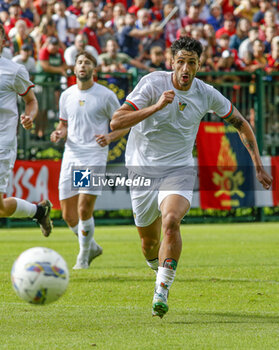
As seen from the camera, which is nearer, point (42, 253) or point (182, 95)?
point (42, 253)

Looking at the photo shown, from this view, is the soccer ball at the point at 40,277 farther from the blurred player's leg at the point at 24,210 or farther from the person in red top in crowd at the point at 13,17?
the person in red top in crowd at the point at 13,17

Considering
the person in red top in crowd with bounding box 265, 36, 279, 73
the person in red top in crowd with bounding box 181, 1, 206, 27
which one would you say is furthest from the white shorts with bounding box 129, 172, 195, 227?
the person in red top in crowd with bounding box 181, 1, 206, 27

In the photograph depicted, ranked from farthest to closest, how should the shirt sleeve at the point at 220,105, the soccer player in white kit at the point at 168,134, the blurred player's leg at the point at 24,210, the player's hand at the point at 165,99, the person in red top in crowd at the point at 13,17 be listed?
the person in red top in crowd at the point at 13,17 < the blurred player's leg at the point at 24,210 < the shirt sleeve at the point at 220,105 < the soccer player in white kit at the point at 168,134 < the player's hand at the point at 165,99

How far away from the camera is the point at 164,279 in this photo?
6824 millimetres

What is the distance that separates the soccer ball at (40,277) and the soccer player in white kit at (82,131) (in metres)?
4.86

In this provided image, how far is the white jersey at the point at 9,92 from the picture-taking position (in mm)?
8891

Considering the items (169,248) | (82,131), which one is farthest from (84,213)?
(169,248)

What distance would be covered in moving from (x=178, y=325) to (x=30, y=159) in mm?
11179

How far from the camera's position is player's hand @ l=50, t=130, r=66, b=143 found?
1097 cm

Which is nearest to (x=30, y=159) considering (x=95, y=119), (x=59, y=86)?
(x=59, y=86)

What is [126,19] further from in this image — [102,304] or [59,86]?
[102,304]

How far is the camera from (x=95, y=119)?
1148cm

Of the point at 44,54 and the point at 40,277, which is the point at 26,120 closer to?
the point at 40,277

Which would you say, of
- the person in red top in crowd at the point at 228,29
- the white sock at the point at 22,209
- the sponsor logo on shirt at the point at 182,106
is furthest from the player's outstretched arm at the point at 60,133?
the person in red top in crowd at the point at 228,29
